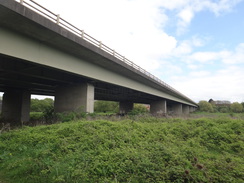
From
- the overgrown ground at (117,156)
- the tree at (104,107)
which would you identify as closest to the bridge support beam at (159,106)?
the tree at (104,107)

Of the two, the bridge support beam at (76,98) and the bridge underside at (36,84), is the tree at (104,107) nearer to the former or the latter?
the bridge underside at (36,84)

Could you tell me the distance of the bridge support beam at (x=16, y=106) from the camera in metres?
20.7

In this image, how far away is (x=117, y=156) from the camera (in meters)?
4.68

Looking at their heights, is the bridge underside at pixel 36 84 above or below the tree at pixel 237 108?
above

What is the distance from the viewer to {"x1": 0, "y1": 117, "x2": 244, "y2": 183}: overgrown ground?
390cm

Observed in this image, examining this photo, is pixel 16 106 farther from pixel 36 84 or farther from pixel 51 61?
pixel 51 61

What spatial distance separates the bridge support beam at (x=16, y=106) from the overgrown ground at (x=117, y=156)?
613 inches

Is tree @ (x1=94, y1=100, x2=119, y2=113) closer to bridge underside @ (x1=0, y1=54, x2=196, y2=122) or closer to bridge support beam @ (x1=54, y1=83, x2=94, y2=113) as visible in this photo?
bridge underside @ (x1=0, y1=54, x2=196, y2=122)

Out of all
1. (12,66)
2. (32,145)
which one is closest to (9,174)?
(32,145)

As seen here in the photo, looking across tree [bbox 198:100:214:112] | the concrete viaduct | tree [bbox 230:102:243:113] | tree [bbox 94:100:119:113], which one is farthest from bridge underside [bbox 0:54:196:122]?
tree [bbox 198:100:214:112]

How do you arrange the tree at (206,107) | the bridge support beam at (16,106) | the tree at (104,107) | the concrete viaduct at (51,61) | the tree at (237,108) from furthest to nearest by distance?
the tree at (206,107)
the tree at (237,108)
the tree at (104,107)
the bridge support beam at (16,106)
the concrete viaduct at (51,61)

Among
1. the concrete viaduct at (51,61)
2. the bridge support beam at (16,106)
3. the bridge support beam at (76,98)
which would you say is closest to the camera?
the concrete viaduct at (51,61)

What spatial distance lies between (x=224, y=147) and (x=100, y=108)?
2455 inches

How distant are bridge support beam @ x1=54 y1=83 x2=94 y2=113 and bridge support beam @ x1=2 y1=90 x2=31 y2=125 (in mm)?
5994
